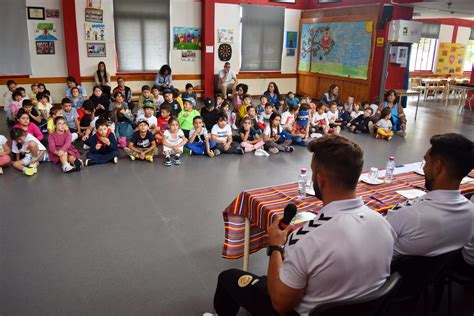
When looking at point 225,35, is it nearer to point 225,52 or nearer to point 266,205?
point 225,52

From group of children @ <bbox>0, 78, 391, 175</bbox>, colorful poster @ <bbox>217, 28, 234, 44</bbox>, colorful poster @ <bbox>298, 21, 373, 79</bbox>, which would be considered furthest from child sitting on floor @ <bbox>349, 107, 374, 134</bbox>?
colorful poster @ <bbox>217, 28, 234, 44</bbox>

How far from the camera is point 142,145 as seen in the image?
6.20 m

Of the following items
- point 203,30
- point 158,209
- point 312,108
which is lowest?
point 158,209

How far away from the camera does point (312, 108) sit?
8.25m

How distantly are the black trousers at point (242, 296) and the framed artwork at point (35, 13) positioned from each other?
9.43 metres

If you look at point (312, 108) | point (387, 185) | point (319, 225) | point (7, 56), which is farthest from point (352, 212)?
point (7, 56)

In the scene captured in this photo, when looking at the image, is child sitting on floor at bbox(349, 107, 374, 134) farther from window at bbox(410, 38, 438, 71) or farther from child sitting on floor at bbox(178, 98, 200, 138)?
window at bbox(410, 38, 438, 71)

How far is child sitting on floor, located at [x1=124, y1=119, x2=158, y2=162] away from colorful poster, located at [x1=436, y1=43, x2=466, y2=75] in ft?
43.1

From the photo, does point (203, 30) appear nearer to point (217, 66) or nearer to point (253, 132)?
point (217, 66)

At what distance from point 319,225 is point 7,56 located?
9.88m

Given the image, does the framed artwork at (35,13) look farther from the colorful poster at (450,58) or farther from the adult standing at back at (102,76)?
the colorful poster at (450,58)

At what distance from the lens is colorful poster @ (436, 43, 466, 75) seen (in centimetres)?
1514

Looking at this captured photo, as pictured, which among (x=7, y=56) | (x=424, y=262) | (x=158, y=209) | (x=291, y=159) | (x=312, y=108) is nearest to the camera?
(x=424, y=262)

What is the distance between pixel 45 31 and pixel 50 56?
1.92 feet
